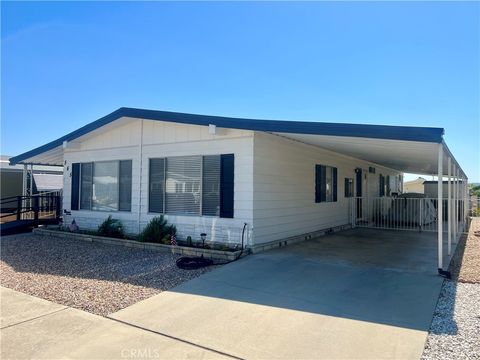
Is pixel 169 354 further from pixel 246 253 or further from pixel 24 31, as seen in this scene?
pixel 24 31

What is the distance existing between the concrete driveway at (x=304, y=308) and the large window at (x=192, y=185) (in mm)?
1710

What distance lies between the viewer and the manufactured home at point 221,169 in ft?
24.1

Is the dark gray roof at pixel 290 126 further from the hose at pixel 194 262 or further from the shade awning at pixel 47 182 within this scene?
the shade awning at pixel 47 182

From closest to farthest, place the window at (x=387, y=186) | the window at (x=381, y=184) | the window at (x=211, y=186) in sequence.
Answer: the window at (x=211, y=186), the window at (x=381, y=184), the window at (x=387, y=186)

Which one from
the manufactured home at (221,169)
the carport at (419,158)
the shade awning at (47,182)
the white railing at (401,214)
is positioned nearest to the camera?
the carport at (419,158)

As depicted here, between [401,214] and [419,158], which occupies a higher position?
[419,158]

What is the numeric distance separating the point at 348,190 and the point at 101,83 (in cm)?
955

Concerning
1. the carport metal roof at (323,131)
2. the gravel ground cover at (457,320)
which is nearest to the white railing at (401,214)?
the carport metal roof at (323,131)

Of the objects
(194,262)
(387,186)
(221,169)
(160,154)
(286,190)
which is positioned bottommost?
(194,262)

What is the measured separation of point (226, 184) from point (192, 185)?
1040 millimetres

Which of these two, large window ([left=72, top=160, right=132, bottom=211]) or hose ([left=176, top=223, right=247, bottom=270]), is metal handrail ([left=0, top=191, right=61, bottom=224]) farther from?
hose ([left=176, top=223, right=247, bottom=270])

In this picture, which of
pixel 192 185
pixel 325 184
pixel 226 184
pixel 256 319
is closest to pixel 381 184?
pixel 325 184

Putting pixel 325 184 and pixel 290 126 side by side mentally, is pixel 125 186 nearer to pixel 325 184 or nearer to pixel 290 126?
pixel 290 126

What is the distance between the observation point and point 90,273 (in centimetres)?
608
